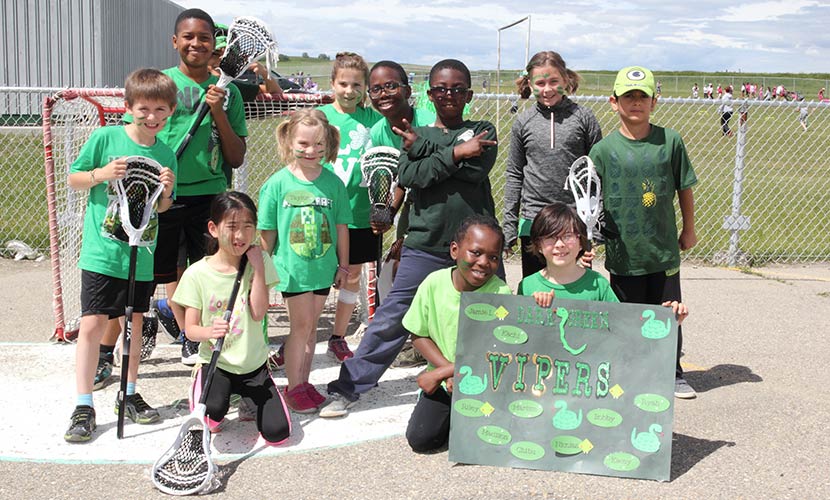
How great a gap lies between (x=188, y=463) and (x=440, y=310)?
1357 millimetres

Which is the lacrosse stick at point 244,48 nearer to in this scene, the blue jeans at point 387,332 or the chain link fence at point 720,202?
the chain link fence at point 720,202

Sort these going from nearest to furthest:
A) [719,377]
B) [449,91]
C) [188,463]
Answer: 1. [188,463]
2. [449,91]
3. [719,377]

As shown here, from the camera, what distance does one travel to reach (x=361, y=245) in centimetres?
524

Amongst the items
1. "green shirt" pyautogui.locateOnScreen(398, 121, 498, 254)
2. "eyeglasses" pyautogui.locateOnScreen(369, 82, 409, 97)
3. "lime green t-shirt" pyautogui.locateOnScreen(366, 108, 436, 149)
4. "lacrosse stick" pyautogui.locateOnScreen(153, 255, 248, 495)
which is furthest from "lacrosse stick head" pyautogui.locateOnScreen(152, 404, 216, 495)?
"eyeglasses" pyautogui.locateOnScreen(369, 82, 409, 97)

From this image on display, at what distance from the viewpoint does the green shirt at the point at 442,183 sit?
4.18 metres

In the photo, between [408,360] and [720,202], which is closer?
[408,360]

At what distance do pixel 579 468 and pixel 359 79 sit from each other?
268cm

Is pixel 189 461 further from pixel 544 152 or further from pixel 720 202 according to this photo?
pixel 720 202

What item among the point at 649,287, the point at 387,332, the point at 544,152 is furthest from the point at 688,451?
the point at 544,152

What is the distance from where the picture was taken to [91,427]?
4.09m

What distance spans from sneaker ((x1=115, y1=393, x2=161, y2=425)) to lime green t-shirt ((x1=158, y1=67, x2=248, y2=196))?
124 centimetres

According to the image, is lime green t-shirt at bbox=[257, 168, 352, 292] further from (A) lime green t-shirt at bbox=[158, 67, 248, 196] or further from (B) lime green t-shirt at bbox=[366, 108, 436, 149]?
(B) lime green t-shirt at bbox=[366, 108, 436, 149]

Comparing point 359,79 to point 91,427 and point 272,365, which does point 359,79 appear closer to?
point 272,365

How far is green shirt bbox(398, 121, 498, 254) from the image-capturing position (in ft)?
13.7
